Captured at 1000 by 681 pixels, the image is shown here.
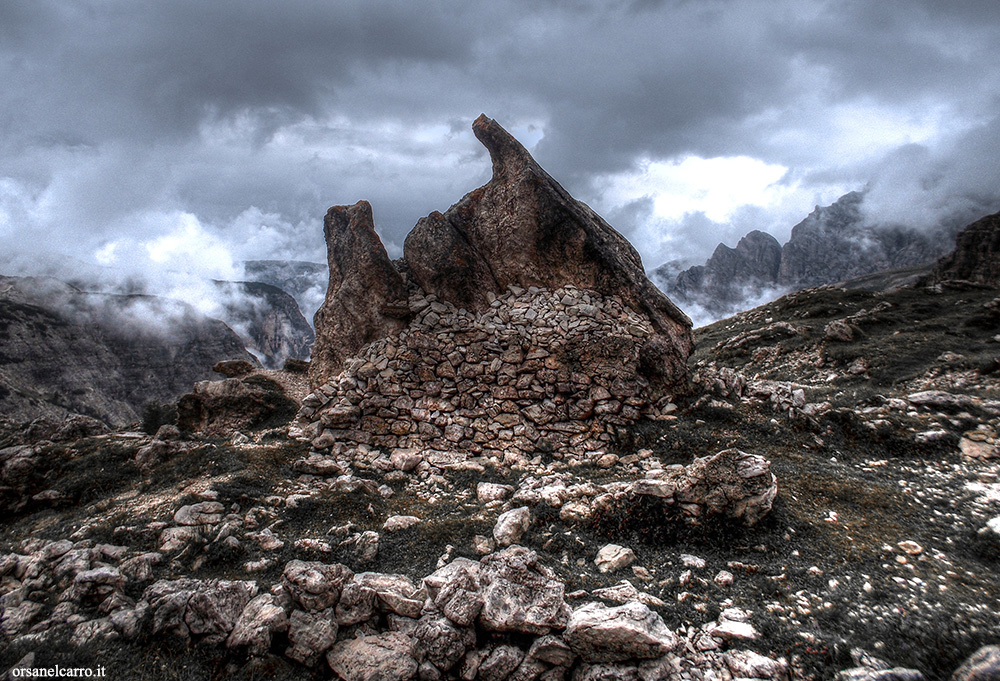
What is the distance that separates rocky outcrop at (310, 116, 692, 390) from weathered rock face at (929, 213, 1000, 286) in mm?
51325

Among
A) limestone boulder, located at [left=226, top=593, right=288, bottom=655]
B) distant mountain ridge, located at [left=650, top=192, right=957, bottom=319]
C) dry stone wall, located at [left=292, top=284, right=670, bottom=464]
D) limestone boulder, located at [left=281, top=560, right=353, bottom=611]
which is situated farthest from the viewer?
distant mountain ridge, located at [left=650, top=192, right=957, bottom=319]

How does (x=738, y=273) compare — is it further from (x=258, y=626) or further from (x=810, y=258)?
(x=258, y=626)

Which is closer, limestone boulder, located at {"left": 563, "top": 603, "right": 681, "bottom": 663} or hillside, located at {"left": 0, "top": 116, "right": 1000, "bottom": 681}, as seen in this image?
limestone boulder, located at {"left": 563, "top": 603, "right": 681, "bottom": 663}

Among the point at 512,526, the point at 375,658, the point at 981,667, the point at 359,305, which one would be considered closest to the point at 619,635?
the point at 375,658

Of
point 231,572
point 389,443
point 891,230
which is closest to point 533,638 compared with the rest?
point 231,572

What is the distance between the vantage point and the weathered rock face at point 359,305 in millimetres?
12695

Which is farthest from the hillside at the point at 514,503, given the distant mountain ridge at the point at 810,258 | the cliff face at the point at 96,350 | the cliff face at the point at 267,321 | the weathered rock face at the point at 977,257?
the distant mountain ridge at the point at 810,258

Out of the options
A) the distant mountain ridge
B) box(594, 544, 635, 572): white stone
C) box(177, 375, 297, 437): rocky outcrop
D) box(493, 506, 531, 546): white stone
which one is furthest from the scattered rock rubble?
the distant mountain ridge

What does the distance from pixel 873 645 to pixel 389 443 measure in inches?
371

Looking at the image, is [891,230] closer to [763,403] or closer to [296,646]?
[763,403]

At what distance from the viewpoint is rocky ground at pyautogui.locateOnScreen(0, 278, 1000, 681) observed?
480 cm

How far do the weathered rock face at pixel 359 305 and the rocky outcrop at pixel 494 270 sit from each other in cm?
3

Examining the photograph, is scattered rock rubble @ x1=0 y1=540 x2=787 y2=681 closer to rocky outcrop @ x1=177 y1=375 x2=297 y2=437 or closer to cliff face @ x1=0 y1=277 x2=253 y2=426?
rocky outcrop @ x1=177 y1=375 x2=297 y2=437

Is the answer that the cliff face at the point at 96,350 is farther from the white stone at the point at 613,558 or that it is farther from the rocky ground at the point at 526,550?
the white stone at the point at 613,558
